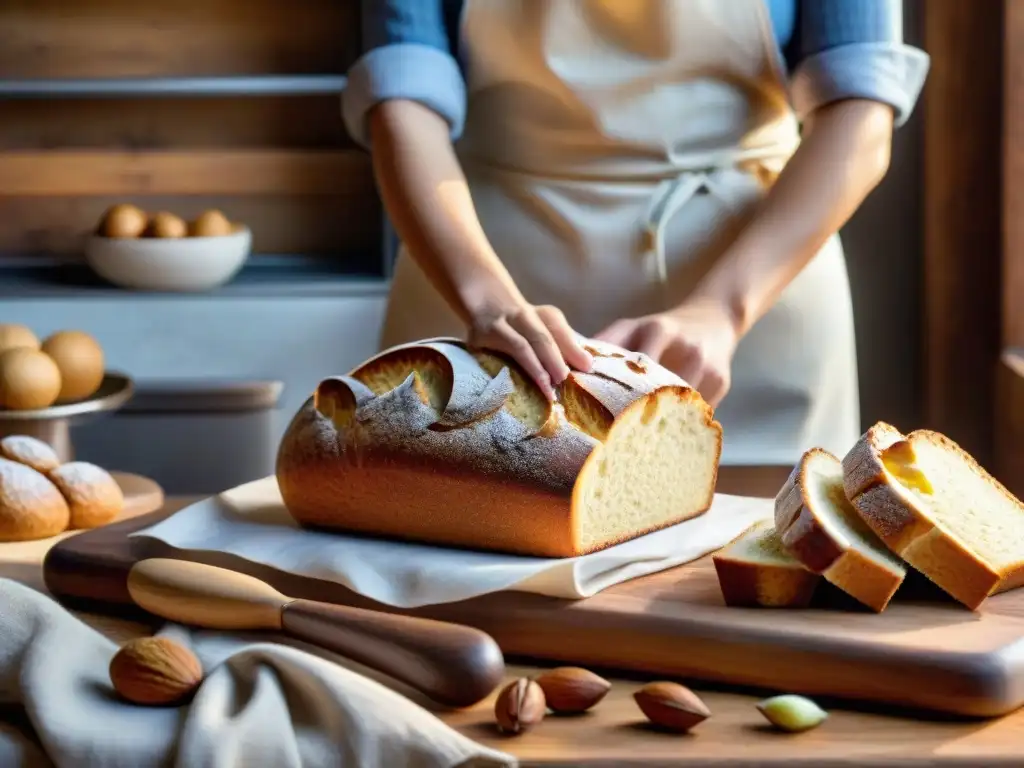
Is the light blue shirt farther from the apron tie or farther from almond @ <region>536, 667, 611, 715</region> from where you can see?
almond @ <region>536, 667, 611, 715</region>

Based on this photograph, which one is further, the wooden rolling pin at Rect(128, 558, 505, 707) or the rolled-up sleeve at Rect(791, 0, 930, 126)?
the rolled-up sleeve at Rect(791, 0, 930, 126)

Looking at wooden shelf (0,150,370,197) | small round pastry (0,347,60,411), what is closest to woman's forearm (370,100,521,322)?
small round pastry (0,347,60,411)

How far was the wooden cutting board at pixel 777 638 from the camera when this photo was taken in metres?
0.82

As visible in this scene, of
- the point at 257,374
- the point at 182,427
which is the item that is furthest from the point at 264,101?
the point at 182,427

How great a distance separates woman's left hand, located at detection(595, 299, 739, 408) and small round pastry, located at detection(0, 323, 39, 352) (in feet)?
2.60

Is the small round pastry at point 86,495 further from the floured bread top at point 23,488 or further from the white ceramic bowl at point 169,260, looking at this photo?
the white ceramic bowl at point 169,260

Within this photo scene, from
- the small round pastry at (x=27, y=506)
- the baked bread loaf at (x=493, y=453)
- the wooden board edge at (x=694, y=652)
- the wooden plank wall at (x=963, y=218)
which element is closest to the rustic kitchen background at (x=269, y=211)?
the wooden plank wall at (x=963, y=218)

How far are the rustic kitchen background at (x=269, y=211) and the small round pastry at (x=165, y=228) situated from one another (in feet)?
0.44

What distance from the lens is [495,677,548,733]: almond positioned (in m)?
0.78

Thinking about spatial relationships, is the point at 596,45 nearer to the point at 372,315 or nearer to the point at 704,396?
the point at 704,396

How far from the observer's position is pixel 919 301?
2840mm

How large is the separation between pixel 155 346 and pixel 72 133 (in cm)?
64

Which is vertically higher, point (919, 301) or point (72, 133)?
point (72, 133)

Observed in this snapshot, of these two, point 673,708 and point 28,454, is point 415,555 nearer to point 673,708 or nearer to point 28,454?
point 673,708
